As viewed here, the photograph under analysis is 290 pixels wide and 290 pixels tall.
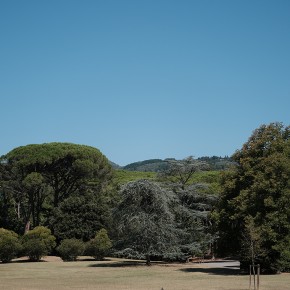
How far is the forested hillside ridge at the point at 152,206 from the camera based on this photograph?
101ft

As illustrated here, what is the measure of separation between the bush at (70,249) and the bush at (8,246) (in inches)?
175

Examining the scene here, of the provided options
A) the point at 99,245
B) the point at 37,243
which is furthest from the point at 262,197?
the point at 37,243

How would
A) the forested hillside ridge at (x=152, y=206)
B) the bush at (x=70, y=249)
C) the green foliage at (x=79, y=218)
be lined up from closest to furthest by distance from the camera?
the forested hillside ridge at (x=152, y=206)
the bush at (x=70, y=249)
the green foliage at (x=79, y=218)

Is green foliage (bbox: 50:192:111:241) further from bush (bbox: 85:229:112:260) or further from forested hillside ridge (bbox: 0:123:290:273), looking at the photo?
bush (bbox: 85:229:112:260)

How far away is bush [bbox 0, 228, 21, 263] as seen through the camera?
4281 cm

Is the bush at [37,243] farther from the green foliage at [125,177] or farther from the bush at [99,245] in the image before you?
the green foliage at [125,177]

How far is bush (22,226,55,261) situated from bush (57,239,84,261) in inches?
49.5

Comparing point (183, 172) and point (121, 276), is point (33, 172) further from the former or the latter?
point (121, 276)

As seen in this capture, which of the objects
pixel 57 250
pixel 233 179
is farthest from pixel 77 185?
pixel 233 179

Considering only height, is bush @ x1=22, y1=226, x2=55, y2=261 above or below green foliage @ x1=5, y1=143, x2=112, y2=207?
below

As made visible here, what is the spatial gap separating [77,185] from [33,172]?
7144 mm

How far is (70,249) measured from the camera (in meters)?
45.6

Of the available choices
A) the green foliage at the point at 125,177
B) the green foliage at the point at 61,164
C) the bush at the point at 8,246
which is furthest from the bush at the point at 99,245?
the green foliage at the point at 125,177

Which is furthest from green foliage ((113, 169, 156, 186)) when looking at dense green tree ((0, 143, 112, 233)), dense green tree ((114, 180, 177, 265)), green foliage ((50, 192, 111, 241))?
dense green tree ((114, 180, 177, 265))
